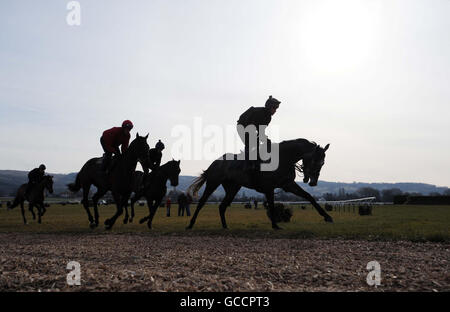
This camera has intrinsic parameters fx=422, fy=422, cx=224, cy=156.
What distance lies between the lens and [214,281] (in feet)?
17.4

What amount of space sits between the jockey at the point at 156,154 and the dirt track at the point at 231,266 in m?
5.89

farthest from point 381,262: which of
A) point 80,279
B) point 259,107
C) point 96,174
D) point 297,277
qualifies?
point 96,174

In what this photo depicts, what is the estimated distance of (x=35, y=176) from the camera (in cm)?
2109

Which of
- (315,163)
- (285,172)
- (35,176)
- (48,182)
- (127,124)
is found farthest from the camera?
(48,182)

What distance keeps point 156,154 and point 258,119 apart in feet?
14.7

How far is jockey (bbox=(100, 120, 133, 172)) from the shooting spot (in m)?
14.7

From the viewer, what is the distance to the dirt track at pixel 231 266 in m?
5.13

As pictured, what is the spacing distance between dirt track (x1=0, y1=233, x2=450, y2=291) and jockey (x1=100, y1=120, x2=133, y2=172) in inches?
195

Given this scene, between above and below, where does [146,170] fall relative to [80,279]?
above

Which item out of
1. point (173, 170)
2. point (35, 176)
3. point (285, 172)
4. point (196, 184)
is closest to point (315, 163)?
point (285, 172)

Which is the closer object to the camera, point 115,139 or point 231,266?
point 231,266

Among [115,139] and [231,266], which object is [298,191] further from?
[231,266]
